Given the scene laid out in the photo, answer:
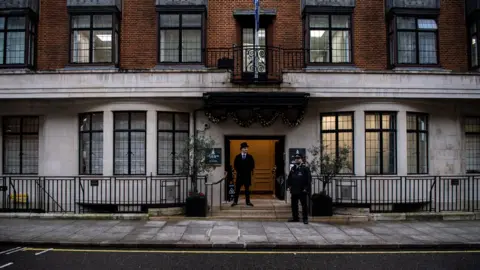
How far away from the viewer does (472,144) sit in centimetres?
1584

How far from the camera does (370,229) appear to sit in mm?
11586

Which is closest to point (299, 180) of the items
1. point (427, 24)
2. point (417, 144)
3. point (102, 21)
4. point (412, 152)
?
point (412, 152)

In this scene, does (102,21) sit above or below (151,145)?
above

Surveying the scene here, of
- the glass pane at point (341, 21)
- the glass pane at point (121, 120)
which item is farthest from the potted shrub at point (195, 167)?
the glass pane at point (341, 21)

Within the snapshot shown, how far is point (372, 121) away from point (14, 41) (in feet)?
43.8

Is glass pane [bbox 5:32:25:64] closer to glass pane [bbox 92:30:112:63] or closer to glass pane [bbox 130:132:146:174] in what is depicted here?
glass pane [bbox 92:30:112:63]

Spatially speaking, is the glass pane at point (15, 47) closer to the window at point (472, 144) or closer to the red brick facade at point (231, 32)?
the red brick facade at point (231, 32)

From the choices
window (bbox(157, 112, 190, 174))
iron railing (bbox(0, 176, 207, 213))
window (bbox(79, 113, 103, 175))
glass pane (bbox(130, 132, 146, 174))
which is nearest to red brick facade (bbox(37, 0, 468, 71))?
window (bbox(157, 112, 190, 174))

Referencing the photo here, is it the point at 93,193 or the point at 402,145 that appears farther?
the point at 402,145

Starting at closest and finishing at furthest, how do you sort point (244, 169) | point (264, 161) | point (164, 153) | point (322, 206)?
point (322, 206), point (244, 169), point (164, 153), point (264, 161)

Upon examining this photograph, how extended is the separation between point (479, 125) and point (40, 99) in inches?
640

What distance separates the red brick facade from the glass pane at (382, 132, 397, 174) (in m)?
2.68

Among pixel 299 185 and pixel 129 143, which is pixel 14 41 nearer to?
pixel 129 143

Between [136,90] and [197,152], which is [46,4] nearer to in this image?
[136,90]
